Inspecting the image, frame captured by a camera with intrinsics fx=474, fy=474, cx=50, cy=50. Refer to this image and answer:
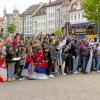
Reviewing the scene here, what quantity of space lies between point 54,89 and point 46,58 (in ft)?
15.2

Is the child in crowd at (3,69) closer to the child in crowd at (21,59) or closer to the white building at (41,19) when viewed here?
the child in crowd at (21,59)

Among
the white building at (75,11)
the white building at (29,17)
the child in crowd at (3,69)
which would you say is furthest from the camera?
the white building at (29,17)

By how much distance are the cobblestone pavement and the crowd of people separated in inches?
32.7

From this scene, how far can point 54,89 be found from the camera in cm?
1530

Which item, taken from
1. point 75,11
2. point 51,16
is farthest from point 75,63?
point 51,16

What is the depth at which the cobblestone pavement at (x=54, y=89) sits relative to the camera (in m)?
13.5

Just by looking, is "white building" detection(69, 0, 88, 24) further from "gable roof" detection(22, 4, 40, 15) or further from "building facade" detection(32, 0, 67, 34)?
"gable roof" detection(22, 4, 40, 15)

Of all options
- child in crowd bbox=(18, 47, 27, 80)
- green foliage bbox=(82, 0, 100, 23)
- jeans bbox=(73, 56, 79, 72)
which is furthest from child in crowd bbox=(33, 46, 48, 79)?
green foliage bbox=(82, 0, 100, 23)

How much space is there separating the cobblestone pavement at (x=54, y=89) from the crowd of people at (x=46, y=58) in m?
0.83

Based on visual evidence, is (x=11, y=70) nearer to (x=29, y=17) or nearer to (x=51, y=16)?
(x=51, y=16)

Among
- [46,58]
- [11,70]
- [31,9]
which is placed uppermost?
[31,9]

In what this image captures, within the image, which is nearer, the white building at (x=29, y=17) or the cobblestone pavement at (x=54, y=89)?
the cobblestone pavement at (x=54, y=89)

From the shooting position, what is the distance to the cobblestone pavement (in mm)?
13504

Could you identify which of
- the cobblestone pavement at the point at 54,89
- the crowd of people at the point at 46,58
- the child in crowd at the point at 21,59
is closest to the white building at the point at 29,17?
the crowd of people at the point at 46,58
